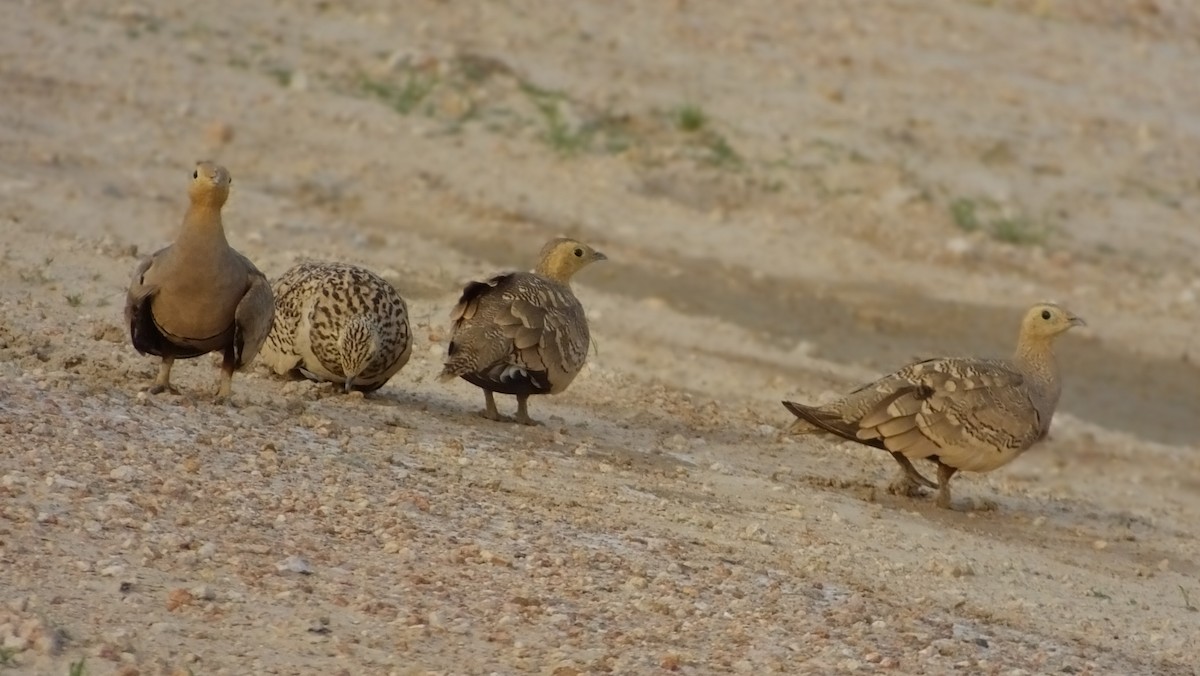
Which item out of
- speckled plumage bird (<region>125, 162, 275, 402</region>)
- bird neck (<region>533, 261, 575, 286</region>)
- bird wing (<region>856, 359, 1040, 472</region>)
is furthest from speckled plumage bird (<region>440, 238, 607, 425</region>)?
bird wing (<region>856, 359, 1040, 472</region>)

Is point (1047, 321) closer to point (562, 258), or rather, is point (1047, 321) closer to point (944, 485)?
point (944, 485)

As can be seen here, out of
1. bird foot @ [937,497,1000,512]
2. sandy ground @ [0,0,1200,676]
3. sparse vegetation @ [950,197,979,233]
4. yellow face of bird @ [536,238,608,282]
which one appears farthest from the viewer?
sparse vegetation @ [950,197,979,233]

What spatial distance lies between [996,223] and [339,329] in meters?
9.49

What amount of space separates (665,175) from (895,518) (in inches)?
330

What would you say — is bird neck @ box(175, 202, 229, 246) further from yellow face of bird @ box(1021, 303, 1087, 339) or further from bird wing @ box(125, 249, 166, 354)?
yellow face of bird @ box(1021, 303, 1087, 339)

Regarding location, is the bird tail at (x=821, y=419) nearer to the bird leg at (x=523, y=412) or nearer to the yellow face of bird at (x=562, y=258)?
the bird leg at (x=523, y=412)

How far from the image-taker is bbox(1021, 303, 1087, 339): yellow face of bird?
9.91m

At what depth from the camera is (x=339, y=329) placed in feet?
29.2

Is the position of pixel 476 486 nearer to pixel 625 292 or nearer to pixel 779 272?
pixel 625 292

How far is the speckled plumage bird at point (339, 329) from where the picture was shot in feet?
29.2

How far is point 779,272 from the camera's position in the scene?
15688mm

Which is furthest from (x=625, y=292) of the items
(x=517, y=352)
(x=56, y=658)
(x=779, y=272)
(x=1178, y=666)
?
(x=56, y=658)

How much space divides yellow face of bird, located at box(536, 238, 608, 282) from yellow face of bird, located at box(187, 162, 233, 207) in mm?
2653

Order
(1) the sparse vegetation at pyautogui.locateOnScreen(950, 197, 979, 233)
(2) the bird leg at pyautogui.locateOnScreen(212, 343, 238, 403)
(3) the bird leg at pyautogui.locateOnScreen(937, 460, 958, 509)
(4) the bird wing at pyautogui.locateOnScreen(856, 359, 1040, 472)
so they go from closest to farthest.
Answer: (2) the bird leg at pyautogui.locateOnScreen(212, 343, 238, 403) → (4) the bird wing at pyautogui.locateOnScreen(856, 359, 1040, 472) → (3) the bird leg at pyautogui.locateOnScreen(937, 460, 958, 509) → (1) the sparse vegetation at pyautogui.locateOnScreen(950, 197, 979, 233)
